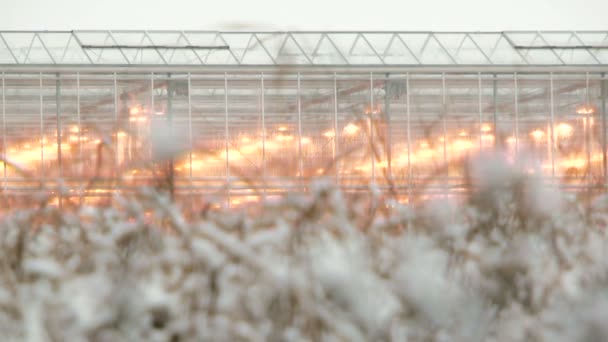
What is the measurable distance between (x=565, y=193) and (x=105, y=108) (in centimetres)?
1139

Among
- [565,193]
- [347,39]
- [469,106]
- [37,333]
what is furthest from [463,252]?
[347,39]

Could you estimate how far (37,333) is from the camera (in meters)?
2.20

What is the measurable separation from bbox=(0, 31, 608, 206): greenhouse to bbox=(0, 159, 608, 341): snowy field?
112 millimetres

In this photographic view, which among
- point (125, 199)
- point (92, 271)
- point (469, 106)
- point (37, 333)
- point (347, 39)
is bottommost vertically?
point (37, 333)

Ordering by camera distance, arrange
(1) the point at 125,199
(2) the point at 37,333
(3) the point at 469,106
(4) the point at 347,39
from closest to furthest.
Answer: (2) the point at 37,333, (1) the point at 125,199, (3) the point at 469,106, (4) the point at 347,39

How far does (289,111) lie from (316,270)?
2.40m

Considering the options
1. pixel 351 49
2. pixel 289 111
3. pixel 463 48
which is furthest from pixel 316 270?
pixel 463 48

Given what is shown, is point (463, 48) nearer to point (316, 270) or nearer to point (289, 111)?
point (289, 111)

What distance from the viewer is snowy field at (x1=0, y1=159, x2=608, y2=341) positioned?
7.22 ft

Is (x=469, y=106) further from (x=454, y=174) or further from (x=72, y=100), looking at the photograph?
(x=454, y=174)

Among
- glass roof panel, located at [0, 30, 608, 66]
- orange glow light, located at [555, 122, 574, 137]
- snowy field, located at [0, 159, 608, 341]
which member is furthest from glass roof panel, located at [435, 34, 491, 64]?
snowy field, located at [0, 159, 608, 341]

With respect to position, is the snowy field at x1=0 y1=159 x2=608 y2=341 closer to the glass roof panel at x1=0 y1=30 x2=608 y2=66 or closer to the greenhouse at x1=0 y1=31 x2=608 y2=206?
the greenhouse at x1=0 y1=31 x2=608 y2=206

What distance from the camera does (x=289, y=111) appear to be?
4.54m

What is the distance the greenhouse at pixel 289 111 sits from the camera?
99.0 inches
